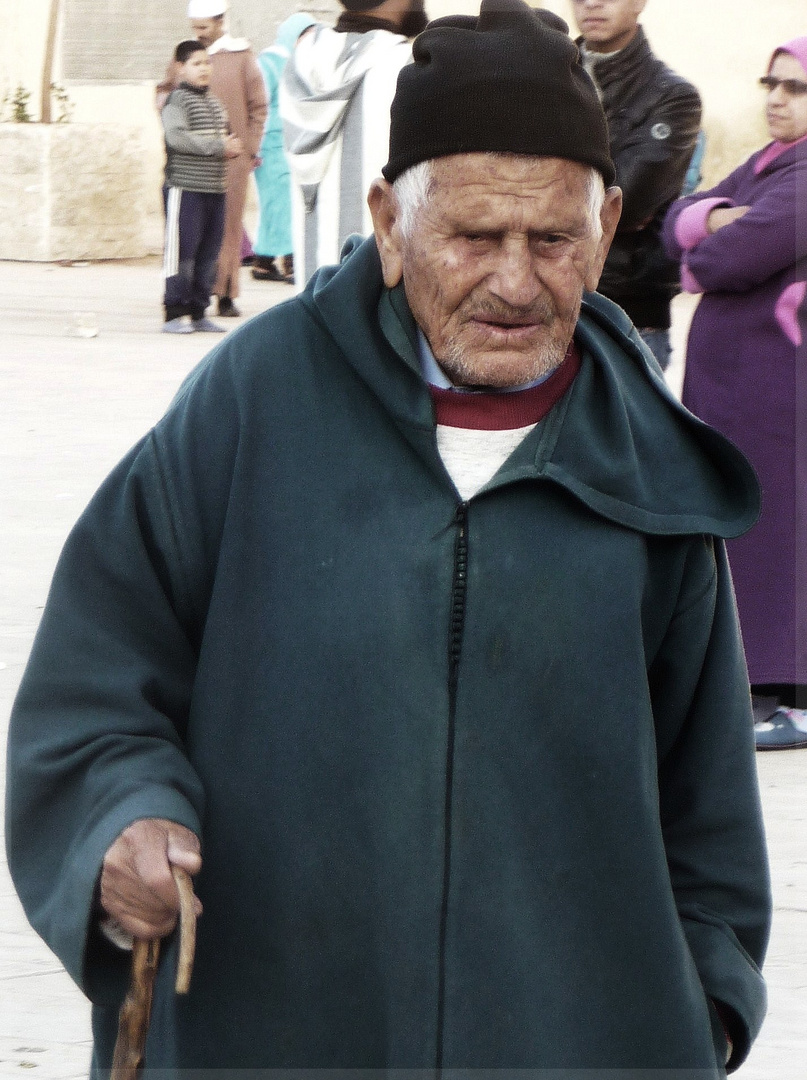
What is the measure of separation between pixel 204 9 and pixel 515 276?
11855 mm

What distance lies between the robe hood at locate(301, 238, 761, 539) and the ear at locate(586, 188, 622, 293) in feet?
0.22

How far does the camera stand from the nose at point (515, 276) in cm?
194

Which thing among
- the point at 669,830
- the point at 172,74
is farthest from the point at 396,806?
the point at 172,74

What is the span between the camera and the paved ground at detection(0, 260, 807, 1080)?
3.66 m

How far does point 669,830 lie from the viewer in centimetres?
210

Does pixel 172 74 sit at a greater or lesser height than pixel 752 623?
lesser

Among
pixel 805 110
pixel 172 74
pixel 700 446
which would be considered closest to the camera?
pixel 700 446

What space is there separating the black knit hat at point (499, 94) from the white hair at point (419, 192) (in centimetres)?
1

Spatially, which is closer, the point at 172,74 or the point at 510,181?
the point at 510,181

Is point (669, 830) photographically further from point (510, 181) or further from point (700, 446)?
point (510, 181)

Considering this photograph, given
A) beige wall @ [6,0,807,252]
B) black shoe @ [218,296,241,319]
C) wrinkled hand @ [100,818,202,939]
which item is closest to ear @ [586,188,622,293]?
wrinkled hand @ [100,818,202,939]

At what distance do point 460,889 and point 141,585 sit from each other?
438mm

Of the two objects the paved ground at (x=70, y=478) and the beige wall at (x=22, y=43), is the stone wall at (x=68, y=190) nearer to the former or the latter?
the paved ground at (x=70, y=478)

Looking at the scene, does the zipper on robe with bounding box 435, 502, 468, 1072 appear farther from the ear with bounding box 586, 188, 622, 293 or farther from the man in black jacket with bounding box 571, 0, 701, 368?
the man in black jacket with bounding box 571, 0, 701, 368
